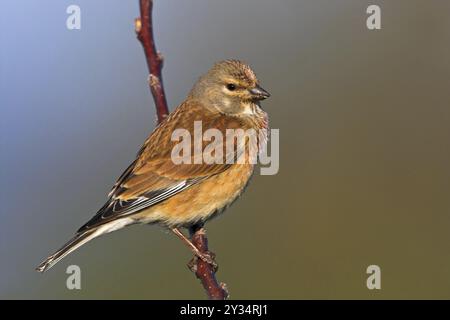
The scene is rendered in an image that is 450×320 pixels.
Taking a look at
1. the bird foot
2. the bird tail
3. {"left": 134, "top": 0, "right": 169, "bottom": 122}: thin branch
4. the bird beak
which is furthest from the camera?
the bird beak

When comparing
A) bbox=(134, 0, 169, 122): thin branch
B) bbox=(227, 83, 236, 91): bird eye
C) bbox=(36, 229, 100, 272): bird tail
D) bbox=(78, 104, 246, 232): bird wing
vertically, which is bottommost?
bbox=(36, 229, 100, 272): bird tail

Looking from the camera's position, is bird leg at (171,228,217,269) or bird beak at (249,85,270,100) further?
bird beak at (249,85,270,100)

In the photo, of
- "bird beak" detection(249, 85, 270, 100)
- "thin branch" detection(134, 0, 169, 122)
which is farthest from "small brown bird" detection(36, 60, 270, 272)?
"thin branch" detection(134, 0, 169, 122)

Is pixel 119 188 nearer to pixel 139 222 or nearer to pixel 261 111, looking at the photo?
pixel 139 222

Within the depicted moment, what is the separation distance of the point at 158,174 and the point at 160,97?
0.46 metres

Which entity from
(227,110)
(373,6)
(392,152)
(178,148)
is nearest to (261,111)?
(227,110)

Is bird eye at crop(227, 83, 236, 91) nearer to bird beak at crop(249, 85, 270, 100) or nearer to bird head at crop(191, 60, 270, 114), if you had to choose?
bird head at crop(191, 60, 270, 114)

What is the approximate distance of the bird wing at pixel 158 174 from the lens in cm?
418

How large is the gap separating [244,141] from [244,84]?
1.12 feet

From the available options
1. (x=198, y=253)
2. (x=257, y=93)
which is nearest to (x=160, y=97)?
(x=257, y=93)

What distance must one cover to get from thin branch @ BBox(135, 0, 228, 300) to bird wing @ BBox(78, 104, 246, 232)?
0.20 metres

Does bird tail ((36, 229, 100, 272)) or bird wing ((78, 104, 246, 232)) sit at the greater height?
bird wing ((78, 104, 246, 232))

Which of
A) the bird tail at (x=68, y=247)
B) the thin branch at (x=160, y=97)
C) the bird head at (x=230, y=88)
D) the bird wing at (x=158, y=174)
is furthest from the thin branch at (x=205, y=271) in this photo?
the bird head at (x=230, y=88)

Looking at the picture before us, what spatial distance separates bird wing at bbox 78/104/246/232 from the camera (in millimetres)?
4180
